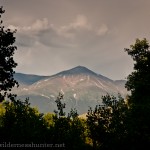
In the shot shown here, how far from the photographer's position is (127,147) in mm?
31781

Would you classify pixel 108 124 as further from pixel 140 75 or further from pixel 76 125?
pixel 140 75

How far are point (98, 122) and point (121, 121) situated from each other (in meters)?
2.84

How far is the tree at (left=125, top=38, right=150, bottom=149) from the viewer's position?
107 ft

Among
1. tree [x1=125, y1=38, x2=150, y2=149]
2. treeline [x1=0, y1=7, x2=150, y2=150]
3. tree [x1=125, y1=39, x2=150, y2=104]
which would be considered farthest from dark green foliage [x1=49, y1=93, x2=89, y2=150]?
tree [x1=125, y1=39, x2=150, y2=104]

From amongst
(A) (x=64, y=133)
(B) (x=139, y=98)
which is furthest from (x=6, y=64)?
(B) (x=139, y=98)

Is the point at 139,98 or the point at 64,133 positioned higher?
the point at 139,98

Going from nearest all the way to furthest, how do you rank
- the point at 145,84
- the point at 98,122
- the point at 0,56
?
the point at 0,56, the point at 98,122, the point at 145,84

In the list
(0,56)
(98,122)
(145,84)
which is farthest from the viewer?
(145,84)

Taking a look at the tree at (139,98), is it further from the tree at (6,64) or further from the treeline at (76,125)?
the tree at (6,64)

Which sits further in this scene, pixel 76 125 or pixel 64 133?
pixel 76 125

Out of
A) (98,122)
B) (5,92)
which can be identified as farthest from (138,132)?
(5,92)

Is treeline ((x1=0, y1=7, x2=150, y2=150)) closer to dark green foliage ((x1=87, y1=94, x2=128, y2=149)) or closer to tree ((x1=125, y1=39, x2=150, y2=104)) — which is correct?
dark green foliage ((x1=87, y1=94, x2=128, y2=149))

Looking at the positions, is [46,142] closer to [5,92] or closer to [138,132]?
[5,92]

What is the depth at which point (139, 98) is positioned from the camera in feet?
172
